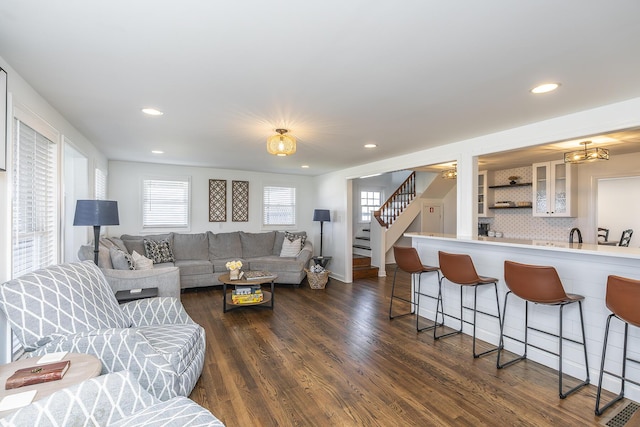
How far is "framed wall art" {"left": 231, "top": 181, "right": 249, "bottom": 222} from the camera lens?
22.7 ft

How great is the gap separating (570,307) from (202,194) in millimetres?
6179

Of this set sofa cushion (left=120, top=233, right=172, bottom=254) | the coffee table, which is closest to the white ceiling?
the coffee table

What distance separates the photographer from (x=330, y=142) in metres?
4.03

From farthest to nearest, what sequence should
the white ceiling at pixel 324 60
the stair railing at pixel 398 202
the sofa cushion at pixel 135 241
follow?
the stair railing at pixel 398 202, the sofa cushion at pixel 135 241, the white ceiling at pixel 324 60

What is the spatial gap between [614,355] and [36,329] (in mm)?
3984

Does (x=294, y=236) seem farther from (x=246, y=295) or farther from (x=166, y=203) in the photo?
(x=166, y=203)

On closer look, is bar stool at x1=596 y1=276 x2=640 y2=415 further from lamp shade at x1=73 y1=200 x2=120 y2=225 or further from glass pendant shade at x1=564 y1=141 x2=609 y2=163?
lamp shade at x1=73 y1=200 x2=120 y2=225

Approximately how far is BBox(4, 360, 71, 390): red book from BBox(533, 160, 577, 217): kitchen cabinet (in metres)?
6.58

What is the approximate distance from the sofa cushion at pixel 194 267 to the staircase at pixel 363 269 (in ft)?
9.50

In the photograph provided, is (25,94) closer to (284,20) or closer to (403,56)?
(284,20)

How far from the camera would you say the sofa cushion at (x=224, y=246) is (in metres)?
6.32

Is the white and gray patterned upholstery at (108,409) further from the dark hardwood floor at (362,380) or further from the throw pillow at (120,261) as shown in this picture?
the throw pillow at (120,261)

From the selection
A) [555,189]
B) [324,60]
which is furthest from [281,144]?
[555,189]

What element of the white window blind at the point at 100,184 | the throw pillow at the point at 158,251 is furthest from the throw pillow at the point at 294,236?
the white window blind at the point at 100,184
